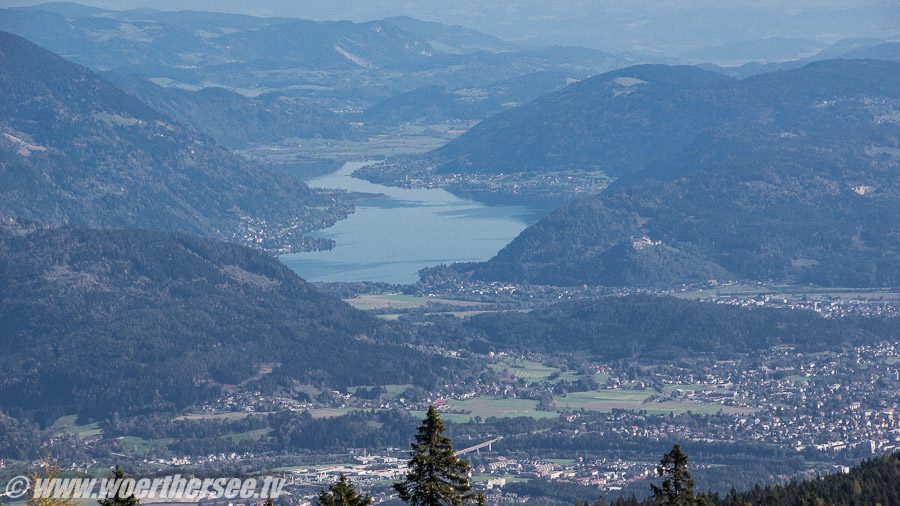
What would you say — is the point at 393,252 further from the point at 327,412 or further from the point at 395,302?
the point at 327,412

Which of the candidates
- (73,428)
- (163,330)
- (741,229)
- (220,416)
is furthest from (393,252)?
(73,428)

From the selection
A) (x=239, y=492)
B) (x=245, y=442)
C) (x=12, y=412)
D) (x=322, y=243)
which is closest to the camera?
(x=239, y=492)

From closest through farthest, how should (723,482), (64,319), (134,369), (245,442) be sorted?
(723,482)
(245,442)
(134,369)
(64,319)

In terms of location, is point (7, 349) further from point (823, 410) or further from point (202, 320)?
point (823, 410)

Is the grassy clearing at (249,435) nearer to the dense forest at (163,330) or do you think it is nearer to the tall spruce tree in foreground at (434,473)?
the dense forest at (163,330)

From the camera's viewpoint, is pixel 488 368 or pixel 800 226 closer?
pixel 488 368

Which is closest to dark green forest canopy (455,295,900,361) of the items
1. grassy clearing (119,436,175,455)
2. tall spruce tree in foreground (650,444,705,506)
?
grassy clearing (119,436,175,455)

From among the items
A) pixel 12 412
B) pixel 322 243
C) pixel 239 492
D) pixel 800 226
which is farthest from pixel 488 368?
pixel 322 243

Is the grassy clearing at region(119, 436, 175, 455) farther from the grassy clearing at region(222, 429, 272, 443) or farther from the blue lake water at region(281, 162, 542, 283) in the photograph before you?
the blue lake water at region(281, 162, 542, 283)
